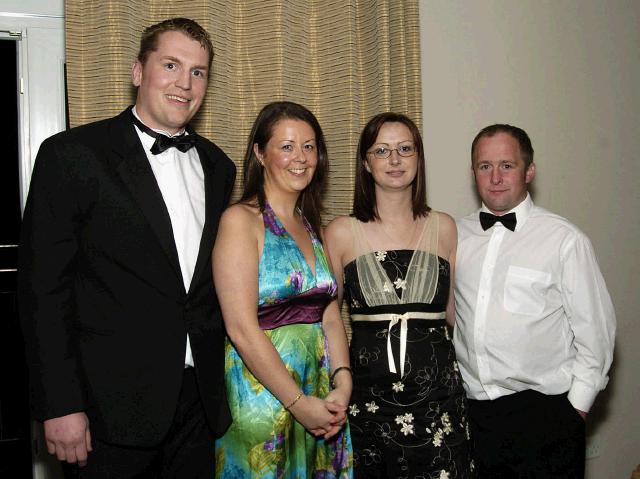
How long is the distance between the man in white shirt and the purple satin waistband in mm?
626

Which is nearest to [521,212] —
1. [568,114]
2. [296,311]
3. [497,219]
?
[497,219]

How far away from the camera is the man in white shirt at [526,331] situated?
203 centimetres

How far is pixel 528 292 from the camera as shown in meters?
2.08

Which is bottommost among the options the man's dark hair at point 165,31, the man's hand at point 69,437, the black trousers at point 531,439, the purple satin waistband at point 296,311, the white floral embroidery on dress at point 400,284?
the black trousers at point 531,439

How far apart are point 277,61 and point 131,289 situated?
128 cm

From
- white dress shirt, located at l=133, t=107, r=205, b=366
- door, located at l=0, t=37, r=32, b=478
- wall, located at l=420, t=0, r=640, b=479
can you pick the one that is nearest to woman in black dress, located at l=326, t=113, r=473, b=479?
white dress shirt, located at l=133, t=107, r=205, b=366

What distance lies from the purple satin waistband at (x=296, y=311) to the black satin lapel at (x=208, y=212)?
22 centimetres

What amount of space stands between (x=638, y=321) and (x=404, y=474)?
213 cm

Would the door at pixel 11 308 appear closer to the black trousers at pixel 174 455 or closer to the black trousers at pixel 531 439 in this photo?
the black trousers at pixel 174 455

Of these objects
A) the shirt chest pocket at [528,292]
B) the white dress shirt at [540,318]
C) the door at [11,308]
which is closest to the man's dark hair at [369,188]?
the white dress shirt at [540,318]

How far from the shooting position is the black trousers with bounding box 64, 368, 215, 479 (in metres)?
1.55

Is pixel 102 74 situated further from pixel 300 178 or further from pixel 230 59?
pixel 300 178

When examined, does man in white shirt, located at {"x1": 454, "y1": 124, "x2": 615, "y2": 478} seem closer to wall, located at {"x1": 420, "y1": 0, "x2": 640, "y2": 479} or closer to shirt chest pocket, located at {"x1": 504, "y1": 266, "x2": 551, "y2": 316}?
shirt chest pocket, located at {"x1": 504, "y1": 266, "x2": 551, "y2": 316}

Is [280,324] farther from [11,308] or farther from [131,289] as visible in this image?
[11,308]
